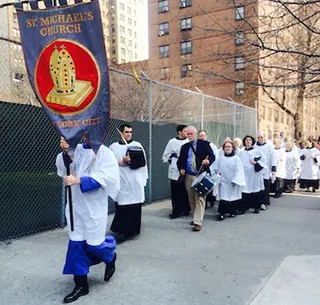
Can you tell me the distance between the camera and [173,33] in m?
36.8

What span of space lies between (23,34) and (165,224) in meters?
4.56

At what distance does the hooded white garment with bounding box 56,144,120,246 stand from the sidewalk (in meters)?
0.66

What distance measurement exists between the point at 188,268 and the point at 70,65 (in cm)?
283

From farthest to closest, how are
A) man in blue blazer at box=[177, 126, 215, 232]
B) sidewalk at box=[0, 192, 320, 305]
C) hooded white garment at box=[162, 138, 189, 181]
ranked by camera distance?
hooded white garment at box=[162, 138, 189, 181], man in blue blazer at box=[177, 126, 215, 232], sidewalk at box=[0, 192, 320, 305]

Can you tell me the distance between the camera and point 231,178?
7.54m

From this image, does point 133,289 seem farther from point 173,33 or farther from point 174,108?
point 173,33

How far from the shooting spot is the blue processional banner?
312cm

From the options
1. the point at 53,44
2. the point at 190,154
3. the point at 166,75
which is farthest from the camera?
the point at 166,75

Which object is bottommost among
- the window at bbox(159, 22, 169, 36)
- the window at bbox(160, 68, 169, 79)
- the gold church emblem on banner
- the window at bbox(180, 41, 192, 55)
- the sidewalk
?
the sidewalk

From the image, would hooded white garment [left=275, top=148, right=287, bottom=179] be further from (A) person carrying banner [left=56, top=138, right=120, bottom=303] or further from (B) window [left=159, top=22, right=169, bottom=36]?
(B) window [left=159, top=22, right=169, bottom=36]

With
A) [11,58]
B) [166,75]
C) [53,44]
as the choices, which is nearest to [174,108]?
[11,58]

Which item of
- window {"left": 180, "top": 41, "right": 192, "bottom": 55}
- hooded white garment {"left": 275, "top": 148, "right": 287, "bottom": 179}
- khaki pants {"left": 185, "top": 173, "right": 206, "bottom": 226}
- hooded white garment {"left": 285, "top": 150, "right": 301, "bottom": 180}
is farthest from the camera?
window {"left": 180, "top": 41, "right": 192, "bottom": 55}

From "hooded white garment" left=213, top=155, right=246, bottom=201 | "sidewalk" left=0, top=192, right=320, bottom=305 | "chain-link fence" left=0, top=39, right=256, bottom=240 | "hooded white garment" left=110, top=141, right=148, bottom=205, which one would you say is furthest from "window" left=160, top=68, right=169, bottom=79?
"hooded white garment" left=110, top=141, right=148, bottom=205

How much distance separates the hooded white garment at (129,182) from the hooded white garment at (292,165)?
23.9 ft
